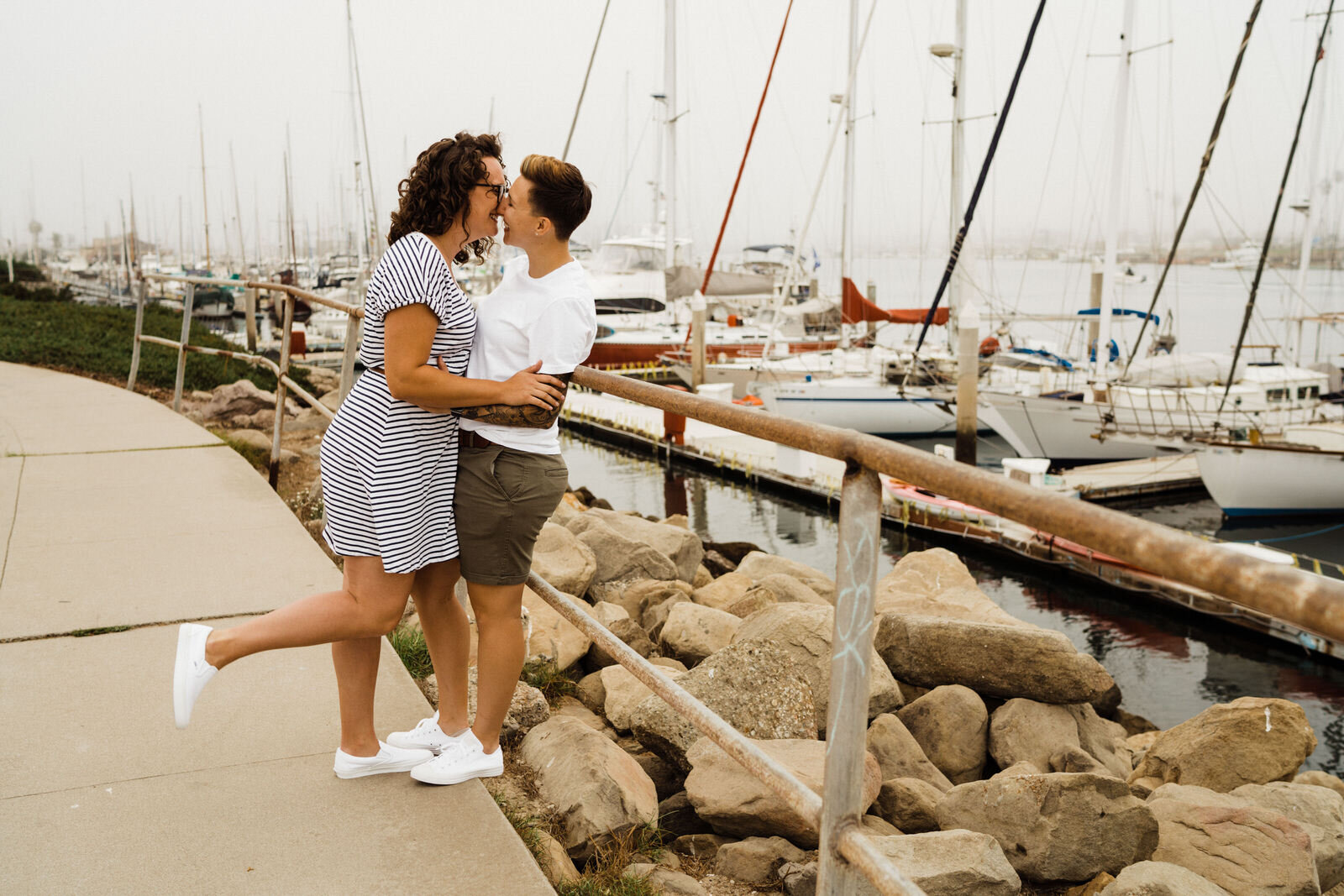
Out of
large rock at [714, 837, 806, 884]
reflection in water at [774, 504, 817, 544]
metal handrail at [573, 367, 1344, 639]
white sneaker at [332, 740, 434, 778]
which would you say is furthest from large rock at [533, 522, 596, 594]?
reflection in water at [774, 504, 817, 544]

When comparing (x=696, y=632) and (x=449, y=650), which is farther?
(x=696, y=632)

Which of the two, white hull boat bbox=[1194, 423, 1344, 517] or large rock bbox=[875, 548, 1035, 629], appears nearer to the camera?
large rock bbox=[875, 548, 1035, 629]

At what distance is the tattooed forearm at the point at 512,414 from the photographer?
8.54ft

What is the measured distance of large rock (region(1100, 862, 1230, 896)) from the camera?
3209mm

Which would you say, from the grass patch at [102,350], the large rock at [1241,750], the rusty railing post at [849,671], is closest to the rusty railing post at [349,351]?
the rusty railing post at [849,671]

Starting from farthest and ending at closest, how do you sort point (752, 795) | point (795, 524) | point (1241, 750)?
1. point (795, 524)
2. point (1241, 750)
3. point (752, 795)

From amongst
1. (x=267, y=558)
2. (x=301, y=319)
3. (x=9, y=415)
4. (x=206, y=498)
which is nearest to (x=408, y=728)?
(x=267, y=558)

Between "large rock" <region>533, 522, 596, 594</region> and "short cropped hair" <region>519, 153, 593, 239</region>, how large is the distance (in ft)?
11.4

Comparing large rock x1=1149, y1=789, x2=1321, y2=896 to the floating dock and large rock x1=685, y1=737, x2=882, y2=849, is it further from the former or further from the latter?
the floating dock

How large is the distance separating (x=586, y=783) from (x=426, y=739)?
48cm

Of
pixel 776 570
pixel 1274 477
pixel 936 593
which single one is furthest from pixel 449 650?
pixel 1274 477

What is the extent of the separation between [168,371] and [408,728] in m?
9.57

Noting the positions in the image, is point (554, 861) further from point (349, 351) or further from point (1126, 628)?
point (1126, 628)

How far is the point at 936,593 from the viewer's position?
8.15 meters
